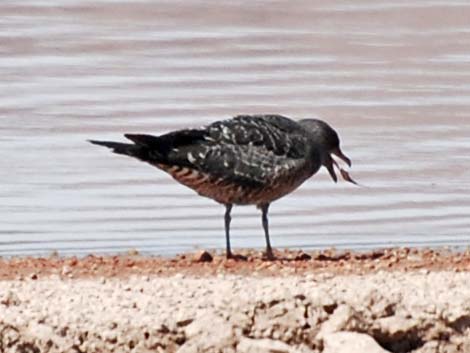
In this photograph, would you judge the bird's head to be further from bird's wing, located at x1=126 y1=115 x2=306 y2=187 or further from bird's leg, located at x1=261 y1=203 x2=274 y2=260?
bird's leg, located at x1=261 y1=203 x2=274 y2=260

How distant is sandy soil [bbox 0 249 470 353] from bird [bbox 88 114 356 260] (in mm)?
1564

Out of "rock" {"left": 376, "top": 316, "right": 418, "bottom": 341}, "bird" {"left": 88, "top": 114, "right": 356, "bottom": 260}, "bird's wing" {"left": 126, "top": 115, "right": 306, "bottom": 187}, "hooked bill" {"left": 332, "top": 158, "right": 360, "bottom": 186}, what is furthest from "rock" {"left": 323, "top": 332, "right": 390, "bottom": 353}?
"hooked bill" {"left": 332, "top": 158, "right": 360, "bottom": 186}

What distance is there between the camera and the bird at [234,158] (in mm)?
10875

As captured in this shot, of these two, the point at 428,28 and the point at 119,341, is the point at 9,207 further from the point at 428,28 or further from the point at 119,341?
the point at 428,28

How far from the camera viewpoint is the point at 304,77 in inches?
628

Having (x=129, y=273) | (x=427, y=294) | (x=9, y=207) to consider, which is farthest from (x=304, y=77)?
(x=427, y=294)

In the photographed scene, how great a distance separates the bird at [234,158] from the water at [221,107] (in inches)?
21.2

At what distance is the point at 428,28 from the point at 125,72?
3.52 m

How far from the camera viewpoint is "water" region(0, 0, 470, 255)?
11906 mm

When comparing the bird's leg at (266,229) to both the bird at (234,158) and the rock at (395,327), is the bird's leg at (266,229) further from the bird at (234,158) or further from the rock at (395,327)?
the rock at (395,327)

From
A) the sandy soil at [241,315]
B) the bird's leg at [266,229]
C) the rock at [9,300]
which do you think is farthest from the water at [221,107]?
the rock at [9,300]

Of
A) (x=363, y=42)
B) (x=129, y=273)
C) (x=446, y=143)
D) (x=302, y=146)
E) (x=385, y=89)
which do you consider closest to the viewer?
(x=129, y=273)

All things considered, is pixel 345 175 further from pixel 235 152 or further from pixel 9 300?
pixel 9 300

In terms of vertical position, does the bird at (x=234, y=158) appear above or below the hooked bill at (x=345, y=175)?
above
